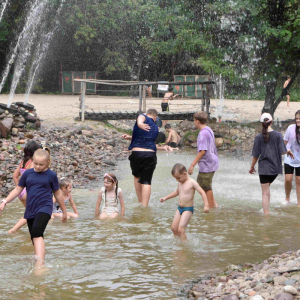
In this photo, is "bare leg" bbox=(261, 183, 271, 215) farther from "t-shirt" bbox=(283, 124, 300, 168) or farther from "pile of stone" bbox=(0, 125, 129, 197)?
"pile of stone" bbox=(0, 125, 129, 197)

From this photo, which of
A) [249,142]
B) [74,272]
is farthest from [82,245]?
[249,142]

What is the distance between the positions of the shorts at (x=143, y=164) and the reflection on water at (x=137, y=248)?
0.61 m

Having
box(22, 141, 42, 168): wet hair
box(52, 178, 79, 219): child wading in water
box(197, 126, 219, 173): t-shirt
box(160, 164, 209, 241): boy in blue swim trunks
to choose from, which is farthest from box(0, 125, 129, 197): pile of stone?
box(160, 164, 209, 241): boy in blue swim trunks

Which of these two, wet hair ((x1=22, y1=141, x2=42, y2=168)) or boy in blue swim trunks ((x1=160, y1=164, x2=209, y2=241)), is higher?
wet hair ((x1=22, y1=141, x2=42, y2=168))

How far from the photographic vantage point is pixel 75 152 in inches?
555

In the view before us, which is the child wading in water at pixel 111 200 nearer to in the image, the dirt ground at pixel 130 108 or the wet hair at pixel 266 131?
the wet hair at pixel 266 131

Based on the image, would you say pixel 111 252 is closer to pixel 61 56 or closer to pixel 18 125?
pixel 18 125

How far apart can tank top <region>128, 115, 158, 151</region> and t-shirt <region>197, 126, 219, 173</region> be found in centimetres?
81

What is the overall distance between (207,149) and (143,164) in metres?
1.17

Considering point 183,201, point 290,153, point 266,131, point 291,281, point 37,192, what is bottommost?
point 291,281

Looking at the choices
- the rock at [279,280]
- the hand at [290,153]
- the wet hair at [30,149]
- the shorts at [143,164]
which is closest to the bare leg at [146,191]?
the shorts at [143,164]

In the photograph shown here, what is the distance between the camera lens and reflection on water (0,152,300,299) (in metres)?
4.62

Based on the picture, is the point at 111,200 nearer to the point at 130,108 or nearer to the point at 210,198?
the point at 210,198

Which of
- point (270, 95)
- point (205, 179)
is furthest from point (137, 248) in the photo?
point (270, 95)
